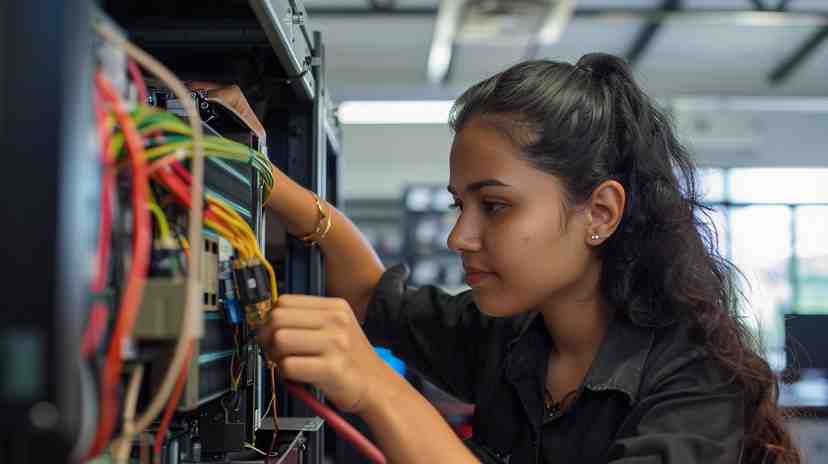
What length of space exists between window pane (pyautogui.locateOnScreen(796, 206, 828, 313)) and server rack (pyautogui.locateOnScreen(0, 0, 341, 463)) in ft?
17.5

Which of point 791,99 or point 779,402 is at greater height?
point 791,99

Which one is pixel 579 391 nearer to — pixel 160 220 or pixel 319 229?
pixel 319 229

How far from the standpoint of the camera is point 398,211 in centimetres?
599

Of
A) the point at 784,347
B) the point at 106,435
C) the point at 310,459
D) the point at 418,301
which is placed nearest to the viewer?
the point at 106,435

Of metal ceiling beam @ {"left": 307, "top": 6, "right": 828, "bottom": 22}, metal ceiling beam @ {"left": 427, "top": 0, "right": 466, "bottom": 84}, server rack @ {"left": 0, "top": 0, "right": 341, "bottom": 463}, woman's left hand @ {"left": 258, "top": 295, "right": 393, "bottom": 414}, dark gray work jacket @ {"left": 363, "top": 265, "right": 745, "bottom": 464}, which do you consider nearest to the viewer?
server rack @ {"left": 0, "top": 0, "right": 341, "bottom": 463}

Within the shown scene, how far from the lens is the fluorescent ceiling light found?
5.18 metres

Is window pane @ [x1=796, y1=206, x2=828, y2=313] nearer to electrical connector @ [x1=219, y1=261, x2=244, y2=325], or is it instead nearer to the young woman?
the young woman

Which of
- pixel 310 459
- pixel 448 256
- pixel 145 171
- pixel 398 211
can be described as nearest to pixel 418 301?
pixel 310 459

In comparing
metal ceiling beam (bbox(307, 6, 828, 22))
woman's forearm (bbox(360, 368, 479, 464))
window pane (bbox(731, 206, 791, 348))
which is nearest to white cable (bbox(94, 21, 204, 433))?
woman's forearm (bbox(360, 368, 479, 464))

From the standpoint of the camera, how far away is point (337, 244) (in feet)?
3.95

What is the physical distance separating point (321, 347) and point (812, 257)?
599 cm

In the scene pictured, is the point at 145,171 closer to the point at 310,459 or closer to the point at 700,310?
the point at 310,459

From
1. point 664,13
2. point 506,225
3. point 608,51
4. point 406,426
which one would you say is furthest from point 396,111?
point 406,426

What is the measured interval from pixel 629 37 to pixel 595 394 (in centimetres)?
470
